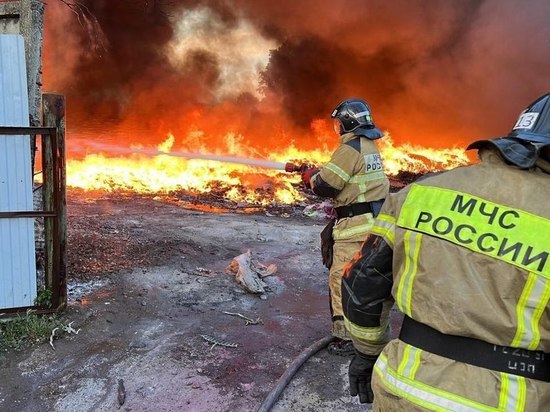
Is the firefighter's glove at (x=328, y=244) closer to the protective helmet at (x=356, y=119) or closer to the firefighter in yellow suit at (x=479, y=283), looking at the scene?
the protective helmet at (x=356, y=119)

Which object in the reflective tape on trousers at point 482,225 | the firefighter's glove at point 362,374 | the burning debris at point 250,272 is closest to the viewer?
the reflective tape on trousers at point 482,225

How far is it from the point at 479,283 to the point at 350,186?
2506 millimetres

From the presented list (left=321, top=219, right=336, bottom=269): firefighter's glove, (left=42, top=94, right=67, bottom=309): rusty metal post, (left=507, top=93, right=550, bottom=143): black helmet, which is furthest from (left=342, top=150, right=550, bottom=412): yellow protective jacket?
(left=42, top=94, right=67, bottom=309): rusty metal post

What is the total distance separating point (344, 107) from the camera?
4020 mm

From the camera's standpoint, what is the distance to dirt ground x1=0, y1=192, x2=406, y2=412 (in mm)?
3176

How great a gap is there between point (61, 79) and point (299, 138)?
7260 millimetres

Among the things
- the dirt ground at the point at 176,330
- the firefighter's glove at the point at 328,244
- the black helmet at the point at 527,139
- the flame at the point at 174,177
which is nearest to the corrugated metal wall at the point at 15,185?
the dirt ground at the point at 176,330

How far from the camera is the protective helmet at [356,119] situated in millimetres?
3959

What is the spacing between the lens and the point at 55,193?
13.0ft

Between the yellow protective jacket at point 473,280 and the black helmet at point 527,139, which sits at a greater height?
the black helmet at point 527,139

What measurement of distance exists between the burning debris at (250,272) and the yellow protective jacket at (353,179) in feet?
→ 4.92

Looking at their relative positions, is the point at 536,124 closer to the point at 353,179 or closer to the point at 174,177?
the point at 353,179

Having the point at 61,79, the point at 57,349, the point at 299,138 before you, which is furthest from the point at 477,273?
the point at 299,138

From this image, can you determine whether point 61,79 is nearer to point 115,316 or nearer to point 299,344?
point 115,316
